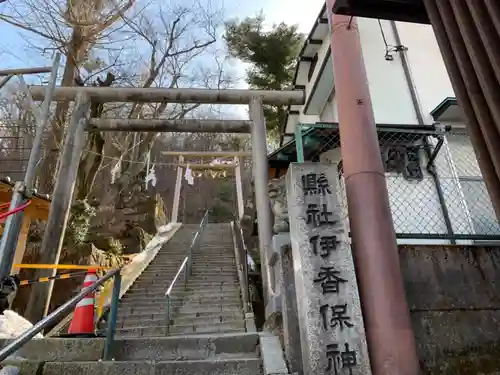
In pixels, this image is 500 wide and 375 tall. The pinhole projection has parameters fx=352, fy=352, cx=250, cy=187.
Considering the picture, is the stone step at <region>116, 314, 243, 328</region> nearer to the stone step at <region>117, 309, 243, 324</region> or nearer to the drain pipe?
the stone step at <region>117, 309, 243, 324</region>

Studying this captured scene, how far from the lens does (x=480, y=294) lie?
4.37 metres

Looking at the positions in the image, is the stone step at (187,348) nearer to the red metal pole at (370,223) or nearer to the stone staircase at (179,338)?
the stone staircase at (179,338)

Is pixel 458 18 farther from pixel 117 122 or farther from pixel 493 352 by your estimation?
pixel 117 122

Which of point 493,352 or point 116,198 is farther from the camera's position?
point 116,198

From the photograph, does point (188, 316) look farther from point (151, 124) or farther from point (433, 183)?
point (433, 183)

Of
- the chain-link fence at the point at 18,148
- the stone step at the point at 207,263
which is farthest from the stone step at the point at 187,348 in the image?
the stone step at the point at 207,263

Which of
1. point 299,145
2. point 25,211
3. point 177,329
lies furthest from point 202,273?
point 299,145

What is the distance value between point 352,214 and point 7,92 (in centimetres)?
462

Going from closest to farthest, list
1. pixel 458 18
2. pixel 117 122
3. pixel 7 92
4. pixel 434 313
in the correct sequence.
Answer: pixel 458 18 → pixel 434 313 → pixel 7 92 → pixel 117 122

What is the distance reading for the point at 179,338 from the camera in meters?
4.43

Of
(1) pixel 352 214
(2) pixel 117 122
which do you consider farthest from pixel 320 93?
(1) pixel 352 214

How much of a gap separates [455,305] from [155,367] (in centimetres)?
357

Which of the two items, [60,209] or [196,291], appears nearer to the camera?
[60,209]

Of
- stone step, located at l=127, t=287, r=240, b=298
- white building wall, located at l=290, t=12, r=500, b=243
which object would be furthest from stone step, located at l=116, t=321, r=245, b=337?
white building wall, located at l=290, t=12, r=500, b=243
